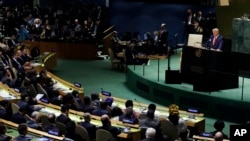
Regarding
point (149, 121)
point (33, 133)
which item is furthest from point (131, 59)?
point (33, 133)

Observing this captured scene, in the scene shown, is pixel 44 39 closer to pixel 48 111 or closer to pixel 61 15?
pixel 61 15

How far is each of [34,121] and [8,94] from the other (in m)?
3.60

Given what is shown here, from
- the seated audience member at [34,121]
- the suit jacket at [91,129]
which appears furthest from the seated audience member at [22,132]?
the suit jacket at [91,129]

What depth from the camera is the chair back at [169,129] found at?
12.3 m

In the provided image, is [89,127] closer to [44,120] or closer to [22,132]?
[44,120]

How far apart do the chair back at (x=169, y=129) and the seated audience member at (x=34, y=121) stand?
2.76 meters

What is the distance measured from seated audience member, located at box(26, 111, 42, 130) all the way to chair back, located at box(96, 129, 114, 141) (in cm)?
135

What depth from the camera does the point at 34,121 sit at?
12258mm

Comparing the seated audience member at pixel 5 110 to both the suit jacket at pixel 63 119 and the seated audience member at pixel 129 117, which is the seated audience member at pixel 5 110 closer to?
the suit jacket at pixel 63 119

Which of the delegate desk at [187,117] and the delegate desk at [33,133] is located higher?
Result: the delegate desk at [33,133]

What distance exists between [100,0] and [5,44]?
12.6 metres

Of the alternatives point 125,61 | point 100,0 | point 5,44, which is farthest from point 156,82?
point 100,0

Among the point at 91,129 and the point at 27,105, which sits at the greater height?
the point at 27,105

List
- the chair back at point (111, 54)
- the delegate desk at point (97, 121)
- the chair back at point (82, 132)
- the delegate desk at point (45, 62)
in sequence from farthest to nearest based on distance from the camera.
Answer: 1. the chair back at point (111, 54)
2. the delegate desk at point (45, 62)
3. the delegate desk at point (97, 121)
4. the chair back at point (82, 132)
